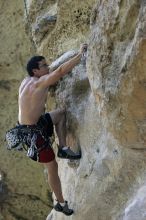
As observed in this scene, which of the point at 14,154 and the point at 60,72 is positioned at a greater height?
the point at 60,72

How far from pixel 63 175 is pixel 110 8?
272cm

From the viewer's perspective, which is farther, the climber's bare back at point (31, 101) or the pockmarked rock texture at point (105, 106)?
the climber's bare back at point (31, 101)

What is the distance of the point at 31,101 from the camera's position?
5.73 m

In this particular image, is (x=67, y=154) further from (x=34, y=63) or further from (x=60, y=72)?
(x=34, y=63)

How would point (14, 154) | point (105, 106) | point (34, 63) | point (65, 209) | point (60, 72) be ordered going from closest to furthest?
point (105, 106) → point (60, 72) → point (34, 63) → point (65, 209) → point (14, 154)

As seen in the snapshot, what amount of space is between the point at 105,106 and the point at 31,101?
132 cm

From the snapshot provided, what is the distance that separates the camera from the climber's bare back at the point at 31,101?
5680 millimetres

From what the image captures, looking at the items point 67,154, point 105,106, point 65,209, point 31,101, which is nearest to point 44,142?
Answer: point 67,154

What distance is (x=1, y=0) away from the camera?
41.9ft

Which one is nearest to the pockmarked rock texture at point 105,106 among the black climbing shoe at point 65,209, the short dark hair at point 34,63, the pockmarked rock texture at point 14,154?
the black climbing shoe at point 65,209

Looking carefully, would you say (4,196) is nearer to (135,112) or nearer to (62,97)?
(62,97)

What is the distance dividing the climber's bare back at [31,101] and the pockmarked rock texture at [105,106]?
0.41 metres

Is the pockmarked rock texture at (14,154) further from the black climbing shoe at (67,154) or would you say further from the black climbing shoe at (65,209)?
the black climbing shoe at (67,154)

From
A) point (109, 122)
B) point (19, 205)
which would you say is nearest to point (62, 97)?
point (109, 122)
